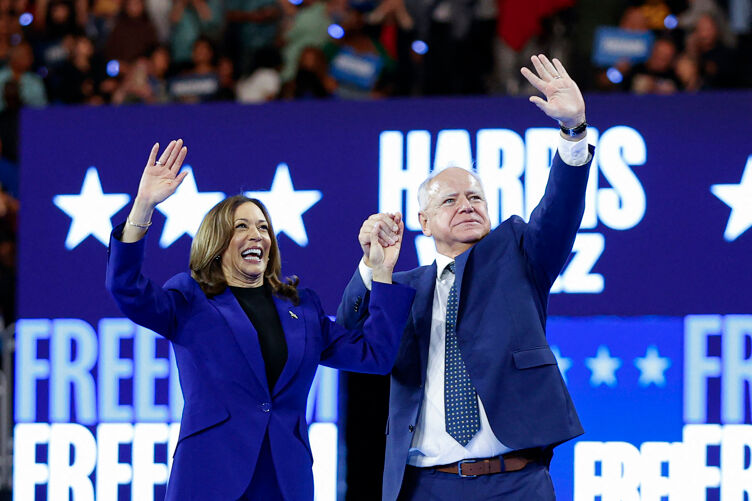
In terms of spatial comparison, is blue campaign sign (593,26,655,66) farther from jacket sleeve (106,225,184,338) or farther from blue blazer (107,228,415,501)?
jacket sleeve (106,225,184,338)

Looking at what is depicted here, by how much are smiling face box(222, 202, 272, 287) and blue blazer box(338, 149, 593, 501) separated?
318mm

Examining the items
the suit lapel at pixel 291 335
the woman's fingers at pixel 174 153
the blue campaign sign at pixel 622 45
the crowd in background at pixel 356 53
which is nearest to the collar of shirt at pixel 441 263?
the suit lapel at pixel 291 335

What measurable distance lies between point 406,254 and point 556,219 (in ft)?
5.73

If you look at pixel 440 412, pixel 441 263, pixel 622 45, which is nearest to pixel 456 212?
pixel 441 263

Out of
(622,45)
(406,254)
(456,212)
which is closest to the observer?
(456,212)

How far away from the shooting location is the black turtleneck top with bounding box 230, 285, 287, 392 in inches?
120

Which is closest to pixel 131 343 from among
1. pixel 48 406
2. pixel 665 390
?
pixel 48 406

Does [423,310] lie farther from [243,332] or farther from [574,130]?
[574,130]

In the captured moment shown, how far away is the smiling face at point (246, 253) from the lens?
3.16 meters

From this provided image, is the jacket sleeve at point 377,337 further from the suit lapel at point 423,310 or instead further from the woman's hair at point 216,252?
the woman's hair at point 216,252

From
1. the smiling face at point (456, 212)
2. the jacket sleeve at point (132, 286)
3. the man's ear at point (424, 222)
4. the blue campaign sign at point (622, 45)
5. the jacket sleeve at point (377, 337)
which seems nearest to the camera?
the jacket sleeve at point (132, 286)

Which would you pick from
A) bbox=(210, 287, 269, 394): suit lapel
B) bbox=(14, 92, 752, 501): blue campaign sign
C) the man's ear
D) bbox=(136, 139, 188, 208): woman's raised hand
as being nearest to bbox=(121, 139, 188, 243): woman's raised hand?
bbox=(136, 139, 188, 208): woman's raised hand

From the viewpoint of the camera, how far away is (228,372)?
2973 millimetres

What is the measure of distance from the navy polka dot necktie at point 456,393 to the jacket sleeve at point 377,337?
14 cm
